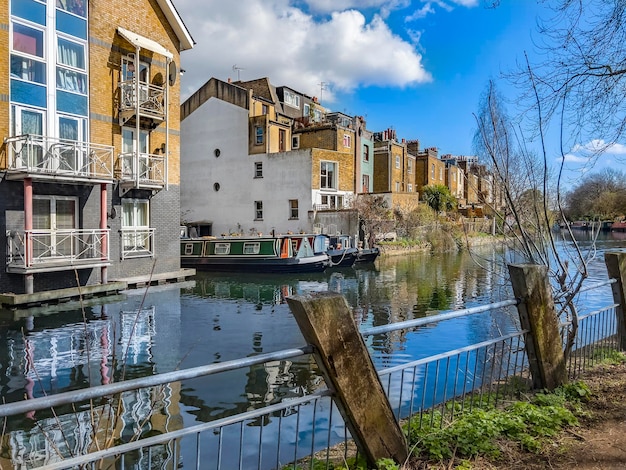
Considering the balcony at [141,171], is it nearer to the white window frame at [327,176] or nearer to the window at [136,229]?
the window at [136,229]

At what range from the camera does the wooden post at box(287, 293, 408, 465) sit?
269cm

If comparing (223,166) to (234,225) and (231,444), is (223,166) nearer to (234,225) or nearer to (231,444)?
(234,225)

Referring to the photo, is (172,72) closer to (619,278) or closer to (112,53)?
(112,53)

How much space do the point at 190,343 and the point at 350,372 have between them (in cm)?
887

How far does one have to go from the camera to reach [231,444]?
593 cm

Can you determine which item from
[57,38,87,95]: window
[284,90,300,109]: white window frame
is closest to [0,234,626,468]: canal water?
[57,38,87,95]: window

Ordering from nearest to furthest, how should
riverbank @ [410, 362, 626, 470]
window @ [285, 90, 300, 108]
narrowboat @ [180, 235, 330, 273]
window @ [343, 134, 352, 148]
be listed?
riverbank @ [410, 362, 626, 470]
narrowboat @ [180, 235, 330, 273]
window @ [343, 134, 352, 148]
window @ [285, 90, 300, 108]

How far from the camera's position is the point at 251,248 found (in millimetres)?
25016

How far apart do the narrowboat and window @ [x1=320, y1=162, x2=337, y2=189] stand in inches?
343

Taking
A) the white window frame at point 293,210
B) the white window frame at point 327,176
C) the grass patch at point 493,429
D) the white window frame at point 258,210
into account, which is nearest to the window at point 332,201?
the white window frame at point 327,176

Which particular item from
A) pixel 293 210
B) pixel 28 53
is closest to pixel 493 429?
pixel 28 53

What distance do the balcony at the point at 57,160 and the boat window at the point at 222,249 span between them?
9053 mm

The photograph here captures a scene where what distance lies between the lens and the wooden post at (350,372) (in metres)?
2.69

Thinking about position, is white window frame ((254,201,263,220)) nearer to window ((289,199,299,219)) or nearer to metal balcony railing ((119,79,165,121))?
window ((289,199,299,219))
